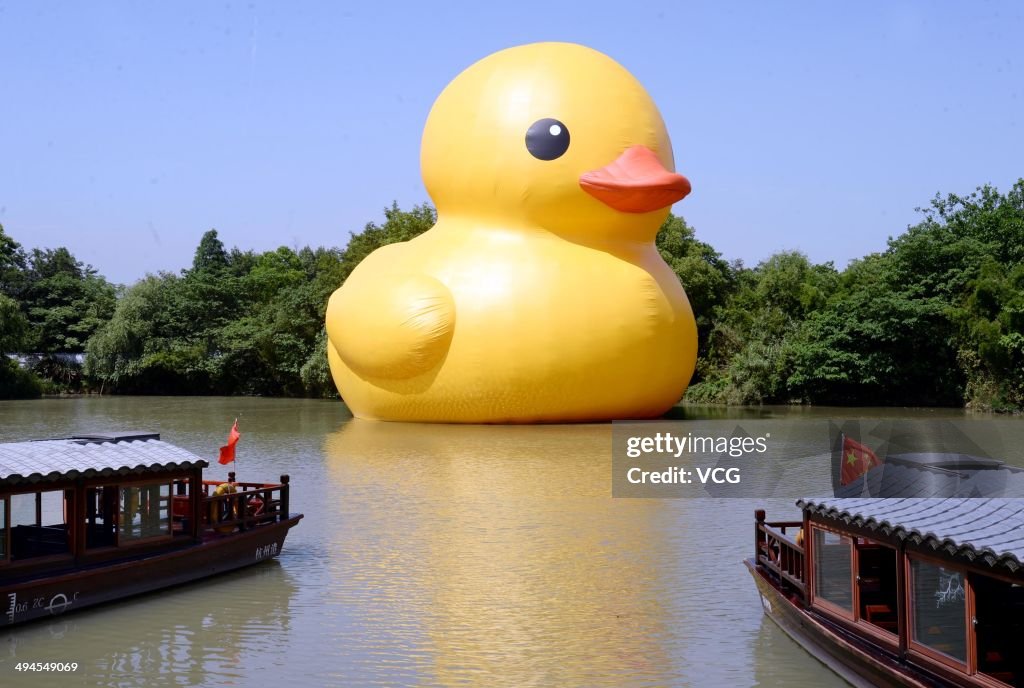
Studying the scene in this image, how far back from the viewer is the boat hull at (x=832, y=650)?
6844mm

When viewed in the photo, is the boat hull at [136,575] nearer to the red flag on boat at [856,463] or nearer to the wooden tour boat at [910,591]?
the wooden tour boat at [910,591]

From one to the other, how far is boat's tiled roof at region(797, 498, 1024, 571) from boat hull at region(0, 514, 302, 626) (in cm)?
553

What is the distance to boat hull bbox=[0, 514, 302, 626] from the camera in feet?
29.7

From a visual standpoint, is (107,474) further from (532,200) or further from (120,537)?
(532,200)

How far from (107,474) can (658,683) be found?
4.75 metres

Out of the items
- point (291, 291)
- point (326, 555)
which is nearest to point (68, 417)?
point (291, 291)

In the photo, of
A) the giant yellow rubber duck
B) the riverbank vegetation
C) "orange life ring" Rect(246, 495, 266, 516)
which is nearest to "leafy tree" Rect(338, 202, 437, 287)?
the riverbank vegetation

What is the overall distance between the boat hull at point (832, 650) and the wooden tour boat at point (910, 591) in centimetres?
1

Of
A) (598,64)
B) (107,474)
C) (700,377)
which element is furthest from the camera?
(700,377)

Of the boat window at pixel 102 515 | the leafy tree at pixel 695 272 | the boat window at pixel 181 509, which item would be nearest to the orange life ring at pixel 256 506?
the boat window at pixel 181 509

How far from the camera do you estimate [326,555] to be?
39.1 feet

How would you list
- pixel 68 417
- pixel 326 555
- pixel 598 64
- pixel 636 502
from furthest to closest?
pixel 68 417 < pixel 598 64 < pixel 636 502 < pixel 326 555

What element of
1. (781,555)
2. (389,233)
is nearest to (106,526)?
(781,555)

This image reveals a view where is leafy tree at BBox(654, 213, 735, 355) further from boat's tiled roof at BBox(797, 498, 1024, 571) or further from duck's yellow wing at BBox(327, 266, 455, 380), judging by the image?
boat's tiled roof at BBox(797, 498, 1024, 571)
